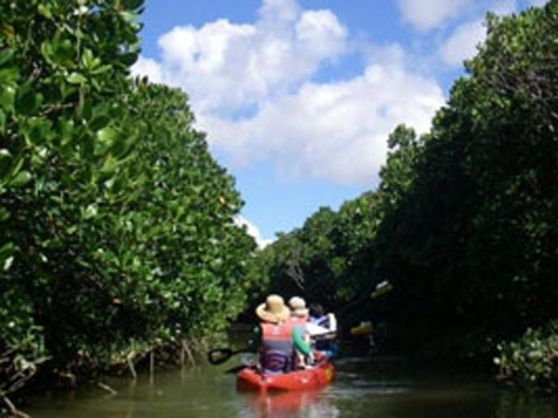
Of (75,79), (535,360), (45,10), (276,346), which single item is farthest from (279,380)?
Answer: (75,79)

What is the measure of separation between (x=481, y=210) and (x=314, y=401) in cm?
778

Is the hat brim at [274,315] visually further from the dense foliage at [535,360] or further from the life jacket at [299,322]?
the dense foliage at [535,360]

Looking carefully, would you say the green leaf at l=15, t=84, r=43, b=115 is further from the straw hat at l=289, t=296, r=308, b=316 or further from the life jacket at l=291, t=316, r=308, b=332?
the straw hat at l=289, t=296, r=308, b=316

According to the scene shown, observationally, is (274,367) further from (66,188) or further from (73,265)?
(66,188)

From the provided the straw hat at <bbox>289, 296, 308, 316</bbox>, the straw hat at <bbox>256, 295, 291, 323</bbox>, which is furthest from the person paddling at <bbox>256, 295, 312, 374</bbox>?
the straw hat at <bbox>289, 296, 308, 316</bbox>

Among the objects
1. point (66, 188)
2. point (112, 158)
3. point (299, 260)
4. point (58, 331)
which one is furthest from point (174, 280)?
point (299, 260)

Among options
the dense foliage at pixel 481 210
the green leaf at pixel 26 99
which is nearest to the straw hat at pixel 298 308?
the dense foliage at pixel 481 210

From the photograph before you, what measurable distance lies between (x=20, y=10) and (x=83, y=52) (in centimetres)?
59

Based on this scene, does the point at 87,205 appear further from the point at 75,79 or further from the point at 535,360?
the point at 535,360

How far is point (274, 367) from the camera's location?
14938mm

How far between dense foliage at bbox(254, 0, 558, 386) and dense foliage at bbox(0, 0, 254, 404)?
6.23 metres

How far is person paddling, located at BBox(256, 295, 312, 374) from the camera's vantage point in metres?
14.8

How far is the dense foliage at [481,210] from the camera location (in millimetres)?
17797

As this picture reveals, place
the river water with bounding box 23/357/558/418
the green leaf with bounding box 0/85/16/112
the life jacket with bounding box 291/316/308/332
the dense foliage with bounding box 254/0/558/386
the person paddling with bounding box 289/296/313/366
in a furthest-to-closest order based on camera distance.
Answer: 1. the dense foliage with bounding box 254/0/558/386
2. the person paddling with bounding box 289/296/313/366
3. the life jacket with bounding box 291/316/308/332
4. the river water with bounding box 23/357/558/418
5. the green leaf with bounding box 0/85/16/112
